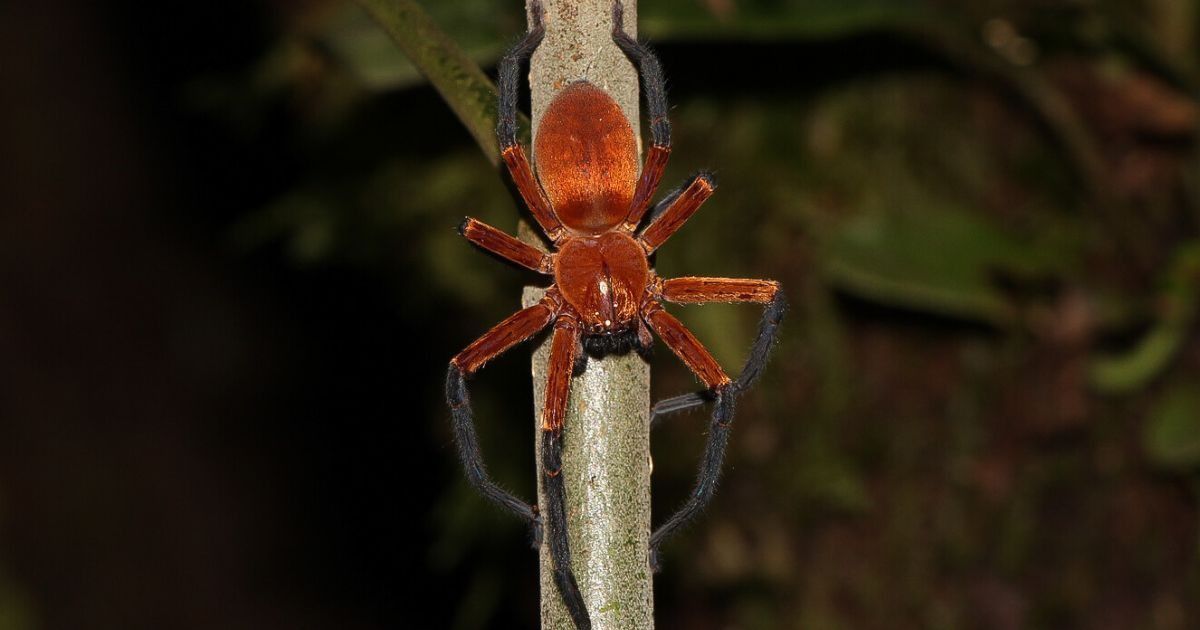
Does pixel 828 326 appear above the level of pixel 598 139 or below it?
above

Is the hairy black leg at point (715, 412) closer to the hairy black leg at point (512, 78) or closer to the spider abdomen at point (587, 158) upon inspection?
the spider abdomen at point (587, 158)

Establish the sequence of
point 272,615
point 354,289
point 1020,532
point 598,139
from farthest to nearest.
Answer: point 272,615 < point 354,289 < point 1020,532 < point 598,139

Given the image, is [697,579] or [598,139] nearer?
[598,139]

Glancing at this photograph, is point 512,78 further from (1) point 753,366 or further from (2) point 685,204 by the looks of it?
(1) point 753,366

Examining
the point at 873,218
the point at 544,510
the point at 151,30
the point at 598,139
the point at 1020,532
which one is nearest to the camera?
the point at 544,510

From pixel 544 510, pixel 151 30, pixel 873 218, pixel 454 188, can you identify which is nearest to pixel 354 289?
pixel 454 188

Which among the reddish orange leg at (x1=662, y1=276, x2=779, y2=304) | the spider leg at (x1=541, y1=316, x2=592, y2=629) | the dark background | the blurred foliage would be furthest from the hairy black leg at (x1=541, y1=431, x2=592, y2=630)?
the blurred foliage

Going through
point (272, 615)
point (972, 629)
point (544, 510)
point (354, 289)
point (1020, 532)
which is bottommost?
point (544, 510)

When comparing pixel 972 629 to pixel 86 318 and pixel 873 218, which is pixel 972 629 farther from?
pixel 86 318
